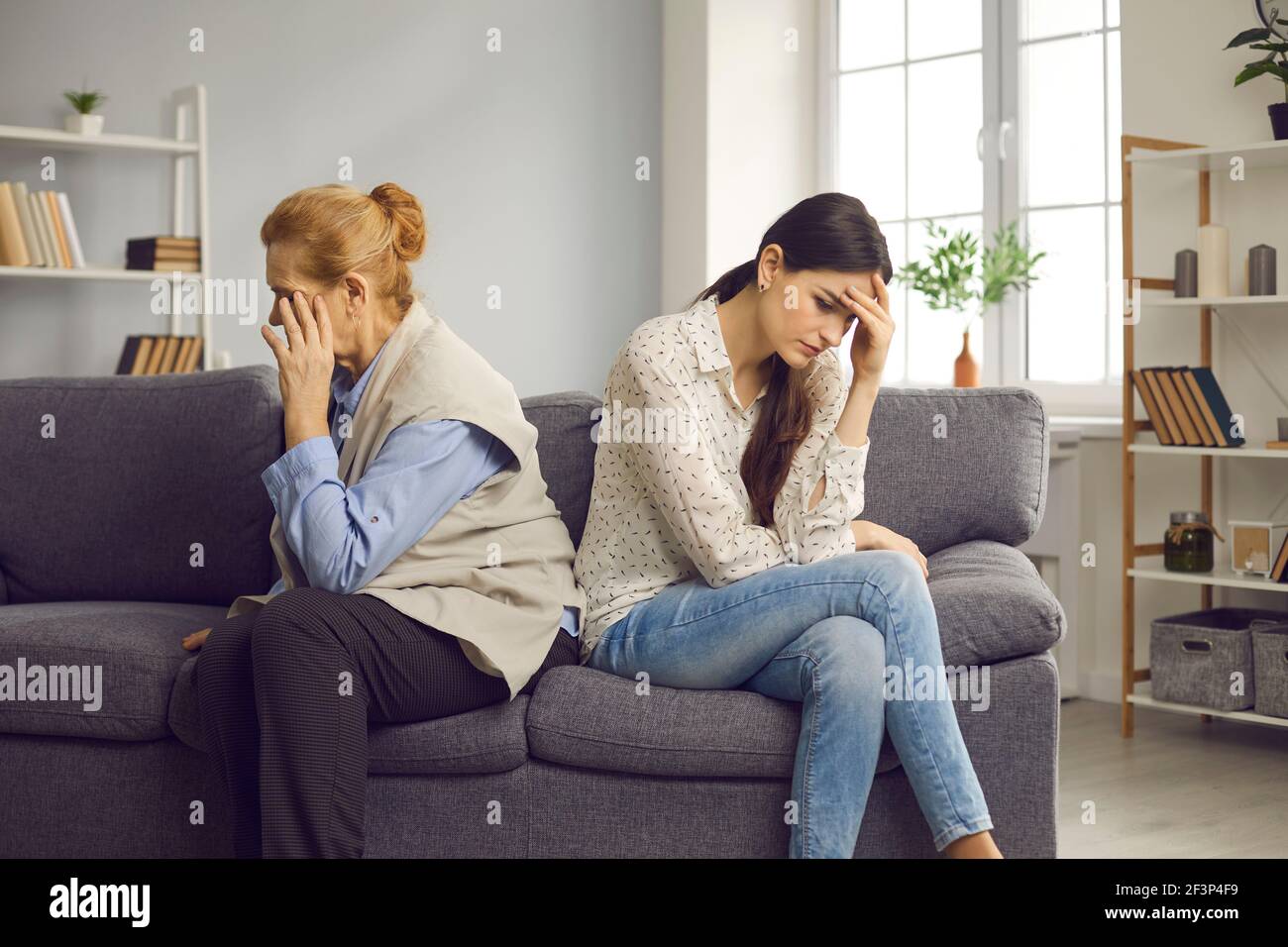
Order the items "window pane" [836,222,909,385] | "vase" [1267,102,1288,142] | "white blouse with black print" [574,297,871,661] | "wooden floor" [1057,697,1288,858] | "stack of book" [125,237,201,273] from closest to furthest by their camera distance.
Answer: "white blouse with black print" [574,297,871,661], "wooden floor" [1057,697,1288,858], "vase" [1267,102,1288,142], "stack of book" [125,237,201,273], "window pane" [836,222,909,385]

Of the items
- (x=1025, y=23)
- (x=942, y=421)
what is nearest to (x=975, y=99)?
(x=1025, y=23)

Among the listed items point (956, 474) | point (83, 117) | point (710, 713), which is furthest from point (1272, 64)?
point (83, 117)

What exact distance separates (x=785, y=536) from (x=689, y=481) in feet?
0.65

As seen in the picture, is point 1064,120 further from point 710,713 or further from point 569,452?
point 710,713

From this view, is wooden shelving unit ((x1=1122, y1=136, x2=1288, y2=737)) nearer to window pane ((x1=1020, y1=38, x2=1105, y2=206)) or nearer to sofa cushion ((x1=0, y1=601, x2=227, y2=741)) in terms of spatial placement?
window pane ((x1=1020, y1=38, x2=1105, y2=206))

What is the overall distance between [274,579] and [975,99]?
3088 millimetres

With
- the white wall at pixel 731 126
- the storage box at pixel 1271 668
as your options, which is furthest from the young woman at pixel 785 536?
the white wall at pixel 731 126

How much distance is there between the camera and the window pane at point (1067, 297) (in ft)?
13.8

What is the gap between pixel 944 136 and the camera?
4.62m

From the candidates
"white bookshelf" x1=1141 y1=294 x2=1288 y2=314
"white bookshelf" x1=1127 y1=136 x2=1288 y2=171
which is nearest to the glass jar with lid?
"white bookshelf" x1=1141 y1=294 x2=1288 y2=314

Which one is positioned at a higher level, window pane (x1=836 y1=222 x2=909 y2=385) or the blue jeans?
window pane (x1=836 y1=222 x2=909 y2=385)

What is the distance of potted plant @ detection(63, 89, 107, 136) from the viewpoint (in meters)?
3.83

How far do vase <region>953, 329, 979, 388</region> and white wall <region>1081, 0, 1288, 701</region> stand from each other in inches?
16.0
